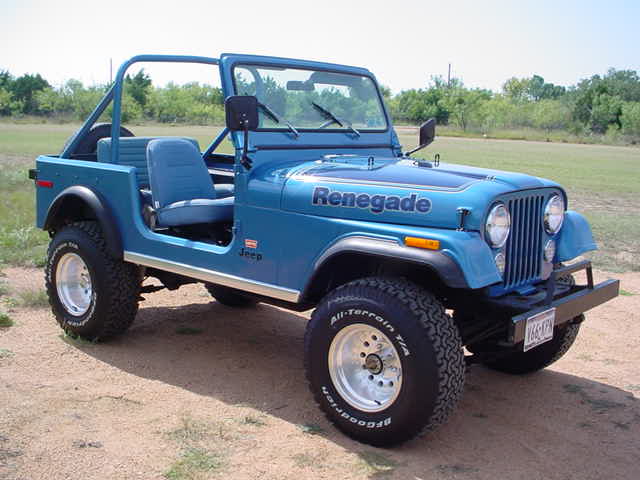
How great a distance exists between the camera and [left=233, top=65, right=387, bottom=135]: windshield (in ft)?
15.7

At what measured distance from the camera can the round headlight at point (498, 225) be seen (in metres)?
3.63

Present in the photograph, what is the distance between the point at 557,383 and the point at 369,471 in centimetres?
191

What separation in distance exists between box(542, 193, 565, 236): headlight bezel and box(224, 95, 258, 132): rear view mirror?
1753mm

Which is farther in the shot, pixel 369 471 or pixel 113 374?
pixel 113 374

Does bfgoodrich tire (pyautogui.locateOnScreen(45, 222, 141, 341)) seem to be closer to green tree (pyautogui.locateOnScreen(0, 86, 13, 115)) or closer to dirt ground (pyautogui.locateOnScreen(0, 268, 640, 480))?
dirt ground (pyautogui.locateOnScreen(0, 268, 640, 480))

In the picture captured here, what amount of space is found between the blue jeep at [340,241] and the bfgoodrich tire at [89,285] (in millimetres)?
14

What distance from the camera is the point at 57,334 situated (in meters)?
5.43

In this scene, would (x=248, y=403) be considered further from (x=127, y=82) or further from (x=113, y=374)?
(x=127, y=82)

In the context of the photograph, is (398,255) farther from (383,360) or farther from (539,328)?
(539,328)

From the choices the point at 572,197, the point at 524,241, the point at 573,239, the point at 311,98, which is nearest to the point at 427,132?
the point at 311,98

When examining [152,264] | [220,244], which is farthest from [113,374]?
[220,244]

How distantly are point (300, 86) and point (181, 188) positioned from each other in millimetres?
1113

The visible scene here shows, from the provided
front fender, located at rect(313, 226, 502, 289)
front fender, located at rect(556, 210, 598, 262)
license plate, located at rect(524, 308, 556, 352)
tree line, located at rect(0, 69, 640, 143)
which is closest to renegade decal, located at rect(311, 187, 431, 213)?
front fender, located at rect(313, 226, 502, 289)

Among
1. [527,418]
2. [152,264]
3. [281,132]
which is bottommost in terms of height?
[527,418]
